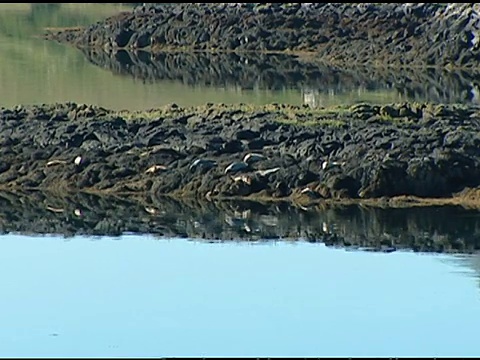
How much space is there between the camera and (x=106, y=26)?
45062 mm

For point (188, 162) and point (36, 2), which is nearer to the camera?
point (188, 162)

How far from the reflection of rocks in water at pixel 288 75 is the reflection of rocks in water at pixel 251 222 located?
8745 mm

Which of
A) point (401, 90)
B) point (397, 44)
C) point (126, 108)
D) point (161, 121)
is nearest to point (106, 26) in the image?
point (397, 44)

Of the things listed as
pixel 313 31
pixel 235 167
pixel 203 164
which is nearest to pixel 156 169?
pixel 203 164

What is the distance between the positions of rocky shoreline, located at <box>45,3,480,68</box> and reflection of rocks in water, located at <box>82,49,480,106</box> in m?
1.00

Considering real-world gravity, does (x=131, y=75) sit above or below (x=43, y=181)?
above

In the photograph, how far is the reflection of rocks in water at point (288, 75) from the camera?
30.5m

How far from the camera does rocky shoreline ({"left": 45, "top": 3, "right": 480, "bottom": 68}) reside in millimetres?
37031

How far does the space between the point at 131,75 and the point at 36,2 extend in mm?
20597

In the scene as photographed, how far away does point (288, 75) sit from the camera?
34688mm

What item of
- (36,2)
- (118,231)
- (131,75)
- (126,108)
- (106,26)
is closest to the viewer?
(118,231)

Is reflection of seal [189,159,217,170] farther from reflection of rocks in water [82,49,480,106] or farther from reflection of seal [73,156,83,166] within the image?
reflection of rocks in water [82,49,480,106]

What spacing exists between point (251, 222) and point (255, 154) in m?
2.16

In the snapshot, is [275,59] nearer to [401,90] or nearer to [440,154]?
[401,90]
